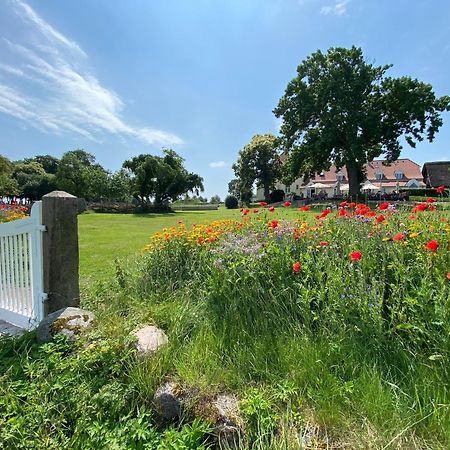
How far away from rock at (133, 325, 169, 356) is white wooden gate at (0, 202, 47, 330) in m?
1.31

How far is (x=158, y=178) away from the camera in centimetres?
3212

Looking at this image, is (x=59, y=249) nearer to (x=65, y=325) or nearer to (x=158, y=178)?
(x=65, y=325)

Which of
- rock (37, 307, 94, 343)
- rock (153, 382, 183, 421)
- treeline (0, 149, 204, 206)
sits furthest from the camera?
treeline (0, 149, 204, 206)

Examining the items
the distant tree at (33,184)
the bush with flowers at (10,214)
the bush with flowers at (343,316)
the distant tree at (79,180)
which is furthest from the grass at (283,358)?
the distant tree at (33,184)

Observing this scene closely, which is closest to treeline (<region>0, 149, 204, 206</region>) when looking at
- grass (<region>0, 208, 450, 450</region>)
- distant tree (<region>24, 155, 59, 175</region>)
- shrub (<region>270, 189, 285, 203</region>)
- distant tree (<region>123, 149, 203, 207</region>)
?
distant tree (<region>123, 149, 203, 207</region>)

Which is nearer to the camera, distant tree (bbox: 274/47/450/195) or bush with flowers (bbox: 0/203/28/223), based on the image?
bush with flowers (bbox: 0/203/28/223)

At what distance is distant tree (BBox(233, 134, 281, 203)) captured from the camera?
38.5 meters

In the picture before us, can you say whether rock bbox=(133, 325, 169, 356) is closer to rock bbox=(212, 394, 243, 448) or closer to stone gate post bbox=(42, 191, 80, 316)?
rock bbox=(212, 394, 243, 448)

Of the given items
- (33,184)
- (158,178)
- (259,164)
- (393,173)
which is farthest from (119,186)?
(393,173)

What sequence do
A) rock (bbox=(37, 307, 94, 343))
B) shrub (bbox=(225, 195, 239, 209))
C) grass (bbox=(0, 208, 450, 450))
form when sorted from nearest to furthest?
grass (bbox=(0, 208, 450, 450)) → rock (bbox=(37, 307, 94, 343)) → shrub (bbox=(225, 195, 239, 209))

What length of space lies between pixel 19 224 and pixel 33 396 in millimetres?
1966

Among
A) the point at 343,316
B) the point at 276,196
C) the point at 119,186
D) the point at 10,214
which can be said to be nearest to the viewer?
the point at 343,316

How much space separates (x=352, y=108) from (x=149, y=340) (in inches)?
953

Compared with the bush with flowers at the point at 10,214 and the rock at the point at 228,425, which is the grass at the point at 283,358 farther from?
the bush with flowers at the point at 10,214
